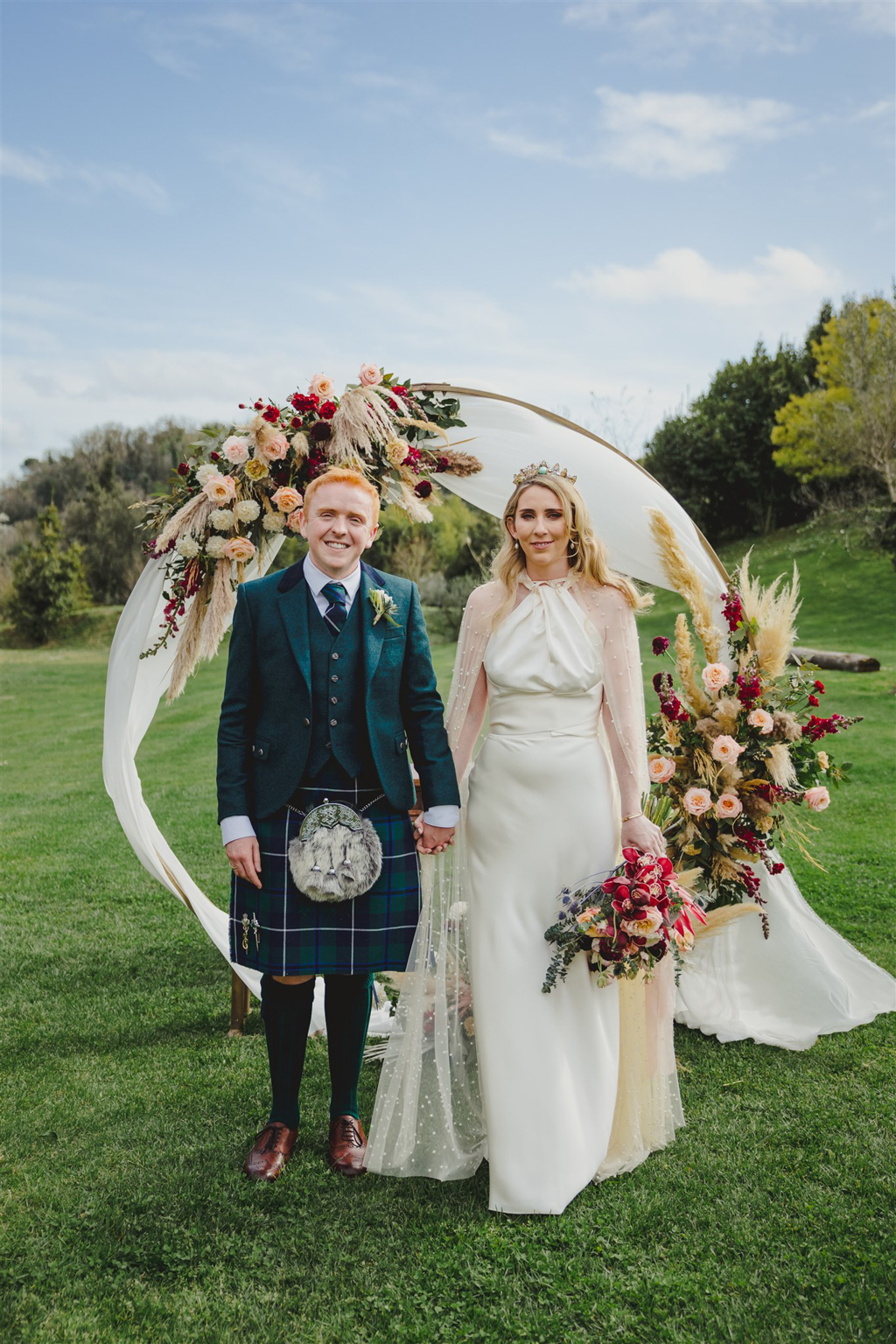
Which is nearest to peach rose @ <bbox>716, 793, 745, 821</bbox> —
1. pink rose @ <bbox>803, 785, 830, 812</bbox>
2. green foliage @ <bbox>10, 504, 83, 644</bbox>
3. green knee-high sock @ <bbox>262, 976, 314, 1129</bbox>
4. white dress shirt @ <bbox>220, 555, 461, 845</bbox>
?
pink rose @ <bbox>803, 785, 830, 812</bbox>

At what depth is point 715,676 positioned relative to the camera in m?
3.88

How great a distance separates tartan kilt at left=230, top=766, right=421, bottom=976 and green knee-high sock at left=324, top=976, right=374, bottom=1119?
0.52ft

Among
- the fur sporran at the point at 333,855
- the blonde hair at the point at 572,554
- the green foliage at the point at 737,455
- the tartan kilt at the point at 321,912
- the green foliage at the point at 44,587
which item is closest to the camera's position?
the fur sporran at the point at 333,855

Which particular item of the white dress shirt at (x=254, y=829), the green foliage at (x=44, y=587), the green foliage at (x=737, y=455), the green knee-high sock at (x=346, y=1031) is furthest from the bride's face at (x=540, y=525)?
the green foliage at (x=737, y=455)

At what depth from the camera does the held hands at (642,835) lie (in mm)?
3174

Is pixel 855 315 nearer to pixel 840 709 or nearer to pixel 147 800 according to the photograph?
pixel 840 709

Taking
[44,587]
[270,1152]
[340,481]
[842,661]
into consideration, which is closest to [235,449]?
[340,481]

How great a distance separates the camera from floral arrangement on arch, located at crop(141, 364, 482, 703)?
3.63m

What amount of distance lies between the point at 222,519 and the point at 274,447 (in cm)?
33

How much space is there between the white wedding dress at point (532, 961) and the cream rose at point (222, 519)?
1.02 metres

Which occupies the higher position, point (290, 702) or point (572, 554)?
point (572, 554)

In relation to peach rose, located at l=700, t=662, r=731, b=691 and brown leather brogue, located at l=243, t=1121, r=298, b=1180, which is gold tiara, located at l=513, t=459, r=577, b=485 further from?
brown leather brogue, located at l=243, t=1121, r=298, b=1180

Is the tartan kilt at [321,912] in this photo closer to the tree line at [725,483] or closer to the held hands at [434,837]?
the held hands at [434,837]

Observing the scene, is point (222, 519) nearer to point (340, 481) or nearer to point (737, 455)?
point (340, 481)
